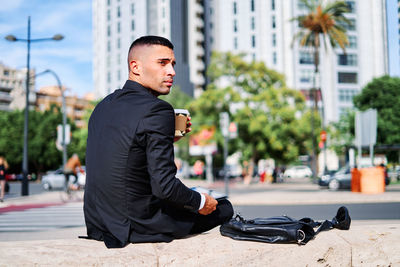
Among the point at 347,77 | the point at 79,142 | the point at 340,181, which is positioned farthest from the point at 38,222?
the point at 347,77

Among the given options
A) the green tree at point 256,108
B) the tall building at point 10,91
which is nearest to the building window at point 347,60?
the green tree at point 256,108

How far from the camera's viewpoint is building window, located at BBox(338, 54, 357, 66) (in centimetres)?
7400

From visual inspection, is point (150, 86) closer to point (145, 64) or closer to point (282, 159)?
point (145, 64)

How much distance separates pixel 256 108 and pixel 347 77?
40538 millimetres

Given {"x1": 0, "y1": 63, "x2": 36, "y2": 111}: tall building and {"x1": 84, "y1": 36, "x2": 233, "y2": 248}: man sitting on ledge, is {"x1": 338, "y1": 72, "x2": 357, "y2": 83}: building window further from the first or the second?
{"x1": 84, "y1": 36, "x2": 233, "y2": 248}: man sitting on ledge

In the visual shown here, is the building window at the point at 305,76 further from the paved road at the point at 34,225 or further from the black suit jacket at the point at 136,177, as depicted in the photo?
the black suit jacket at the point at 136,177

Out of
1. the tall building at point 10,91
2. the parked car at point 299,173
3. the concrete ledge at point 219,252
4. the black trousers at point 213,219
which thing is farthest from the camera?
the tall building at point 10,91

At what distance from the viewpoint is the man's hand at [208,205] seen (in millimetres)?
2721

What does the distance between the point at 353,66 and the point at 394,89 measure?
2450cm

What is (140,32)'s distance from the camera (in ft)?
278

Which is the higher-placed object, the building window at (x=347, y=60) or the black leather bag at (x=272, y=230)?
the building window at (x=347, y=60)

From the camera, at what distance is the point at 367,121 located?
60.8 feet

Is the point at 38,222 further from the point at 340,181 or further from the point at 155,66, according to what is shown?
the point at 340,181

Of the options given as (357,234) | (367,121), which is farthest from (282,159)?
(357,234)
